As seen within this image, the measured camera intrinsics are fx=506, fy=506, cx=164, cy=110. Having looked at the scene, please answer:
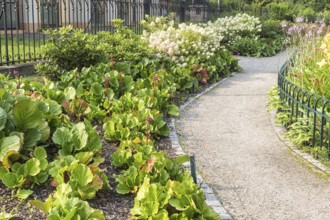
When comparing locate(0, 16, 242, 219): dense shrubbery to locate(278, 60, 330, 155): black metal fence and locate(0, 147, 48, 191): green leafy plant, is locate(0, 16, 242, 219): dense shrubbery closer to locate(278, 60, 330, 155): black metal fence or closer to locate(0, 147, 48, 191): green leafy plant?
locate(0, 147, 48, 191): green leafy plant

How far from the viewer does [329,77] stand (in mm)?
6668

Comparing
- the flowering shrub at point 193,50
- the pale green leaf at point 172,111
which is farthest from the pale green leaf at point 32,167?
the flowering shrub at point 193,50

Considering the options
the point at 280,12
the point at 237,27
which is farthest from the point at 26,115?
the point at 280,12

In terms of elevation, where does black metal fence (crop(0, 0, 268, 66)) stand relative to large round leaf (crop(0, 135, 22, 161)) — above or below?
above

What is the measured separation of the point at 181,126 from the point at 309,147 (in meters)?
1.80

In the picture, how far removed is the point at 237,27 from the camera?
1734cm

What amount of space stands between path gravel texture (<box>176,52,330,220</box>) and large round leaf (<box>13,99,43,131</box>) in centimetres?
174

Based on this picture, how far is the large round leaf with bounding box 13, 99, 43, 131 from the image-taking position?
4.23 meters

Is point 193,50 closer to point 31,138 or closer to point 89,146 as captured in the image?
point 89,146

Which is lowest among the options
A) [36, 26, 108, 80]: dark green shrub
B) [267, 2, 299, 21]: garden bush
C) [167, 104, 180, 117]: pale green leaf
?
[167, 104, 180, 117]: pale green leaf

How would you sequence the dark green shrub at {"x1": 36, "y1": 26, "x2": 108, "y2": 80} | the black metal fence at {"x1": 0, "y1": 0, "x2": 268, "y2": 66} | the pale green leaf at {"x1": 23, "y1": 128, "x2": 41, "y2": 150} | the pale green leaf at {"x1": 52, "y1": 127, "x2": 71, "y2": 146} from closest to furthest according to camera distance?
the pale green leaf at {"x1": 23, "y1": 128, "x2": 41, "y2": 150} → the pale green leaf at {"x1": 52, "y1": 127, "x2": 71, "y2": 146} → the dark green shrub at {"x1": 36, "y1": 26, "x2": 108, "y2": 80} → the black metal fence at {"x1": 0, "y1": 0, "x2": 268, "y2": 66}

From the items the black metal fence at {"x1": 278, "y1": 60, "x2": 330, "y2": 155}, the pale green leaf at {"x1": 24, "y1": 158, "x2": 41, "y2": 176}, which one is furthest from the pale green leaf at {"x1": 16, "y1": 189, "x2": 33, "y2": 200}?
the black metal fence at {"x1": 278, "y1": 60, "x2": 330, "y2": 155}

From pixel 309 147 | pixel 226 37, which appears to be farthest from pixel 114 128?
pixel 226 37

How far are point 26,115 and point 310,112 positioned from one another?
3.48 metres
